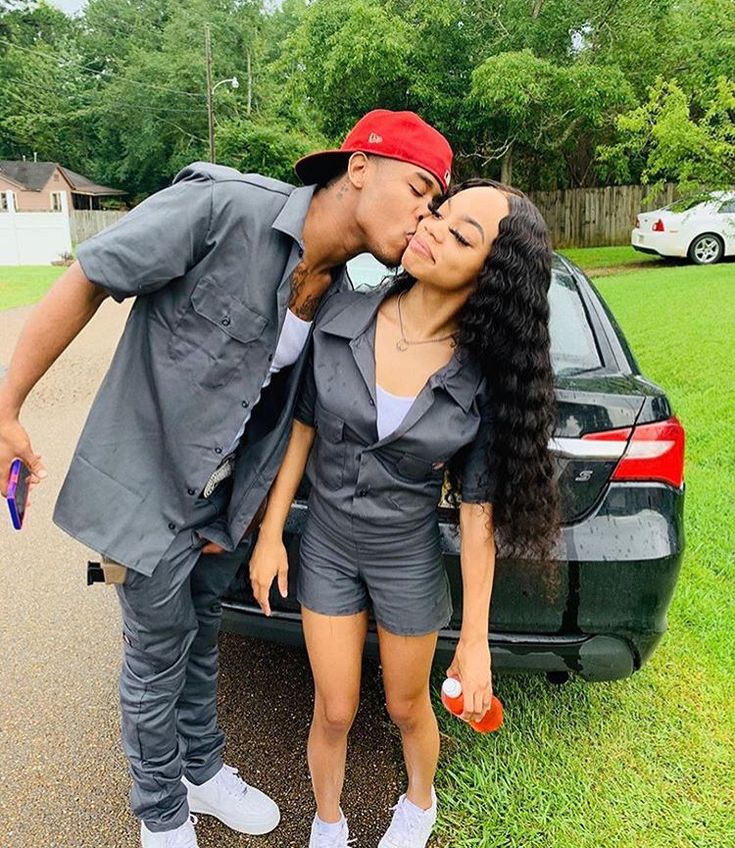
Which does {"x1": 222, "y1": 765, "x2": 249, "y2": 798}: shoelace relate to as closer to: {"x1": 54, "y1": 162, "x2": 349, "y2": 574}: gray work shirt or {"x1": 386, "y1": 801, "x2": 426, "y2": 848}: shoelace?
{"x1": 386, "y1": 801, "x2": 426, "y2": 848}: shoelace

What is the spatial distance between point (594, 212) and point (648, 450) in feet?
72.2

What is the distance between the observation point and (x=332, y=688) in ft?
6.45

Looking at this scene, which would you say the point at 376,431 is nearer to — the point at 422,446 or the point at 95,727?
the point at 422,446

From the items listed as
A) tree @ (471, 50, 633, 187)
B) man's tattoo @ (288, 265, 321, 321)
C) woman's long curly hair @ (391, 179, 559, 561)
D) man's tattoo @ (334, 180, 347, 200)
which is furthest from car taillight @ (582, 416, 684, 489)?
tree @ (471, 50, 633, 187)

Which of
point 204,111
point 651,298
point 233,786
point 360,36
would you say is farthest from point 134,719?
point 204,111

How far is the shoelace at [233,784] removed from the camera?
2221mm

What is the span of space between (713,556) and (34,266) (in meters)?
24.9

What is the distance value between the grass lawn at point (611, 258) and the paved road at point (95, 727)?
14123 millimetres

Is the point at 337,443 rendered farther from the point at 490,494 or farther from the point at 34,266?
the point at 34,266

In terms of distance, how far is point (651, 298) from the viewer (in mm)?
10602

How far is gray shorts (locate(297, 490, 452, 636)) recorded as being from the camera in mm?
1881

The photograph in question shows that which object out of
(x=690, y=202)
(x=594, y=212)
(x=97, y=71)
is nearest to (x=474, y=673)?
(x=690, y=202)

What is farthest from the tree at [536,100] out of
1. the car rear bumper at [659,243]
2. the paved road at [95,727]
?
the paved road at [95,727]

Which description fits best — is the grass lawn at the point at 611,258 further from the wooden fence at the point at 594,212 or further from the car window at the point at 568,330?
Result: the car window at the point at 568,330
